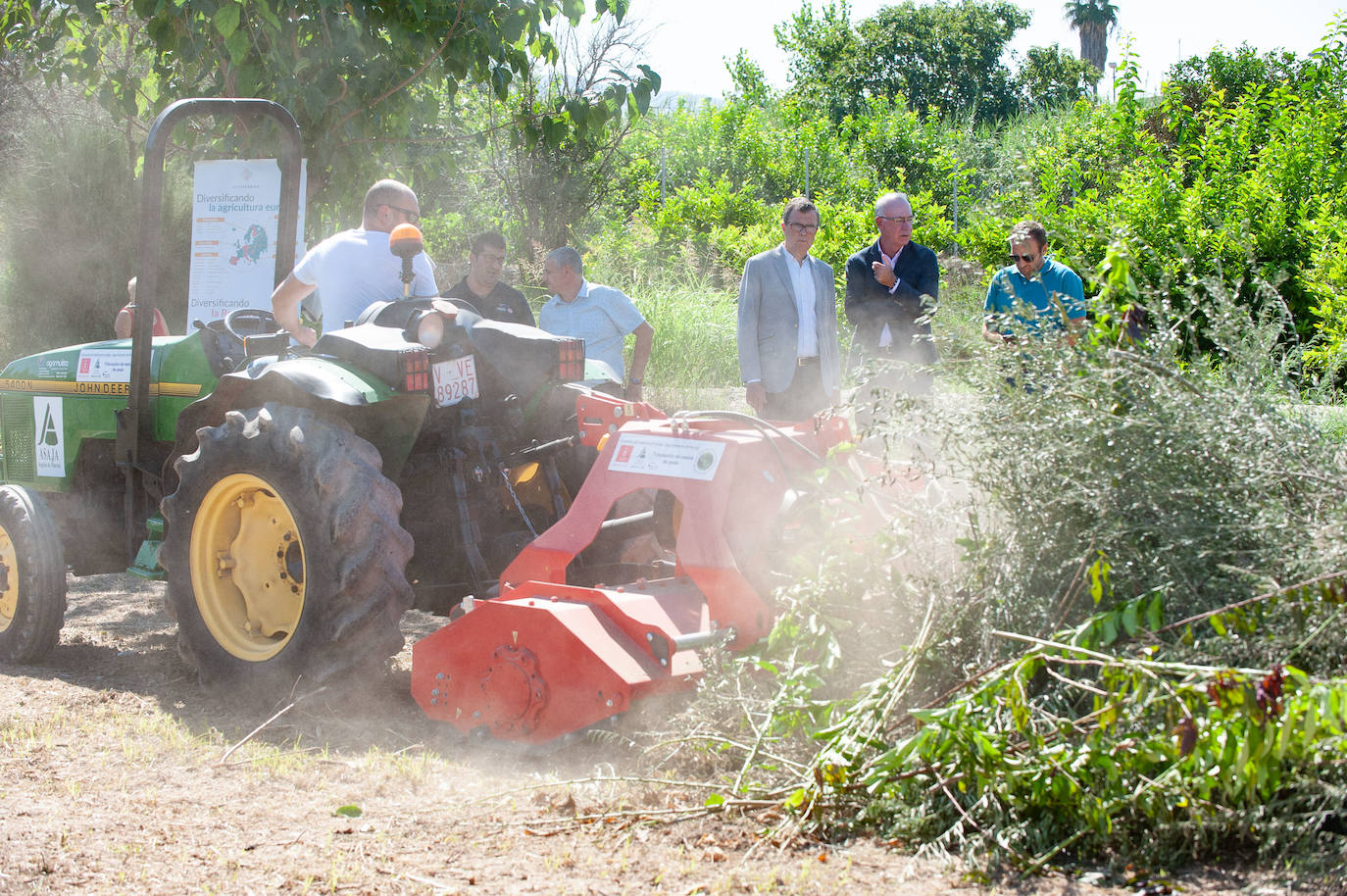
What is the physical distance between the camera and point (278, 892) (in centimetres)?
258

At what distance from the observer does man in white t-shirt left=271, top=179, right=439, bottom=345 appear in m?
4.71

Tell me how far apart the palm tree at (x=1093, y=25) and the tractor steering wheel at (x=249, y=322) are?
49.5 meters

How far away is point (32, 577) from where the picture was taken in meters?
4.70

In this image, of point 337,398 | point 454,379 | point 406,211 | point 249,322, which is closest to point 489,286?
point 406,211

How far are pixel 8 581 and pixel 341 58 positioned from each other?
351cm

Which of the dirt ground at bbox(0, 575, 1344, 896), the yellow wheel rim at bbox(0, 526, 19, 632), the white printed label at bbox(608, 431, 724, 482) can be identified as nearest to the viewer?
the dirt ground at bbox(0, 575, 1344, 896)

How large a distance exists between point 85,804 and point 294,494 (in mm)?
1089

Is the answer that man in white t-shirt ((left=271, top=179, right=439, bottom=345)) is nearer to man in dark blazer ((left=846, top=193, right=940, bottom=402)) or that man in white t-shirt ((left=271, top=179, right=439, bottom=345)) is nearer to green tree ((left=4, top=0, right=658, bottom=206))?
green tree ((left=4, top=0, right=658, bottom=206))

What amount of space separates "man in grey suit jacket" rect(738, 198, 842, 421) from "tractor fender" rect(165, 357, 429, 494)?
8.20 ft

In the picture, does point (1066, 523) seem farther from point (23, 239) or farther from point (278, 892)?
point (23, 239)

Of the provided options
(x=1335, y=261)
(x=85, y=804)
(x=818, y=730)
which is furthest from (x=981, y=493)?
(x=1335, y=261)

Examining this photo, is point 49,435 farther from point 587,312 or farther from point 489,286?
point 587,312

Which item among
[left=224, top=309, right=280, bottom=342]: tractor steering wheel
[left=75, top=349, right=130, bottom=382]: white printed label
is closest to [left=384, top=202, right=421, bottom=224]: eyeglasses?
[left=224, top=309, right=280, bottom=342]: tractor steering wheel

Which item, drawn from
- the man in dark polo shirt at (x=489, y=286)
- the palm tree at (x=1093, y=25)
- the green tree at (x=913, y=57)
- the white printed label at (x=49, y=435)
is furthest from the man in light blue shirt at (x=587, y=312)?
the palm tree at (x=1093, y=25)
